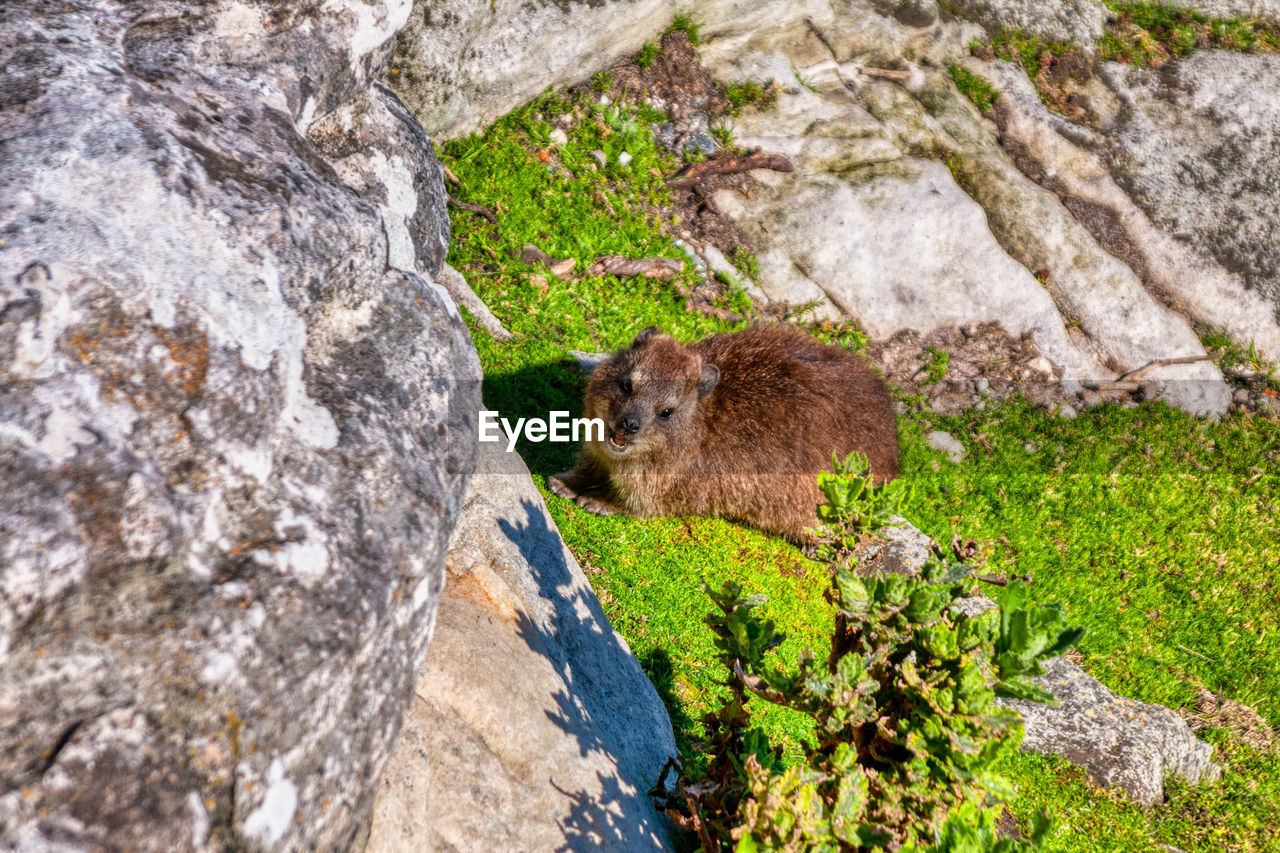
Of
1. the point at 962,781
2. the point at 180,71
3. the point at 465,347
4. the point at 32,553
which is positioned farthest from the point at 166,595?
the point at 962,781

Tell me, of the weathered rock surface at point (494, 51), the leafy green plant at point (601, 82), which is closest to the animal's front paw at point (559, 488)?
the weathered rock surface at point (494, 51)

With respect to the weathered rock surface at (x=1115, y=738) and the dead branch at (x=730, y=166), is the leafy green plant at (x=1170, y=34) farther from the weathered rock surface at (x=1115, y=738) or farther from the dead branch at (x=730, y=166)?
the weathered rock surface at (x=1115, y=738)

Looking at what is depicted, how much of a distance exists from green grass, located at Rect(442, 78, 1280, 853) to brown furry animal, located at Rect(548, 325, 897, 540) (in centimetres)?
25

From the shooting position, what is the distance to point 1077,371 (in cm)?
946

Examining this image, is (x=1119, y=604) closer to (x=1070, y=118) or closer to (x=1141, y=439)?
(x=1141, y=439)

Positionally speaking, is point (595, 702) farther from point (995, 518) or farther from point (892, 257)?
point (892, 257)

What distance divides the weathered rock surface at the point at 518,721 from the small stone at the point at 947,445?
5.12m

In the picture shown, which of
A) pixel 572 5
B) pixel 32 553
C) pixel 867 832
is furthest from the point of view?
pixel 572 5

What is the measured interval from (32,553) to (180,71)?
6.72 feet

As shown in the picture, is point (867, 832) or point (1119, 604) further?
point (1119, 604)

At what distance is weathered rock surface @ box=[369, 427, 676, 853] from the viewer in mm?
2947

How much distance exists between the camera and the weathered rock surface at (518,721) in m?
2.95

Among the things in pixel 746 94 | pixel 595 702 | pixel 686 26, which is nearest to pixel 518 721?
pixel 595 702

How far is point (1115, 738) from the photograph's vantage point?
20.0 ft
